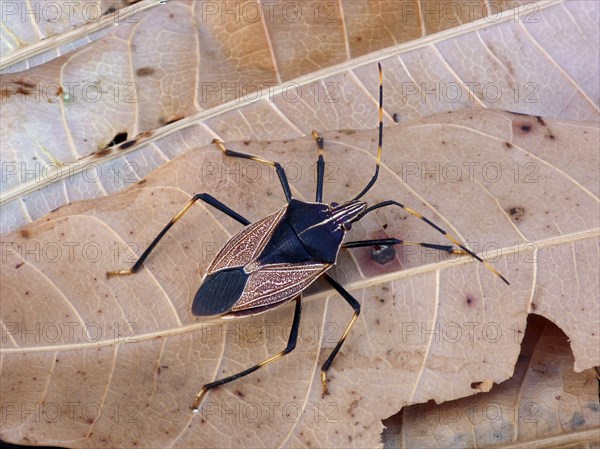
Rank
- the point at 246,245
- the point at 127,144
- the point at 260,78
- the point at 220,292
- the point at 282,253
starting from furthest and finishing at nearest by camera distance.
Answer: the point at 260,78
the point at 127,144
the point at 282,253
the point at 246,245
the point at 220,292

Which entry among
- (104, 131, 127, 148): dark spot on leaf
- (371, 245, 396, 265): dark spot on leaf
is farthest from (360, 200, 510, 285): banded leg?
(104, 131, 127, 148): dark spot on leaf

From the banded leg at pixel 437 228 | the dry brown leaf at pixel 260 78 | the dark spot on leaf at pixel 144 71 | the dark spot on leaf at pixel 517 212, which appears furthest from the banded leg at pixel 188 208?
the dark spot on leaf at pixel 517 212

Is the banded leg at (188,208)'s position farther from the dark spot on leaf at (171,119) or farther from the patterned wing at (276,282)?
the dark spot on leaf at (171,119)

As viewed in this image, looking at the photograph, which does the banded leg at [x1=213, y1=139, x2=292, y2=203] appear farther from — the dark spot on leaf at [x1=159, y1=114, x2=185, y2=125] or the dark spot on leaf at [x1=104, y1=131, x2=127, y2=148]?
the dark spot on leaf at [x1=104, y1=131, x2=127, y2=148]

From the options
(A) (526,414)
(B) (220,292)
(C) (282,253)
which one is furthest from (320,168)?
(A) (526,414)

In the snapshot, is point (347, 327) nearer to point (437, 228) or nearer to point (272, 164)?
point (437, 228)

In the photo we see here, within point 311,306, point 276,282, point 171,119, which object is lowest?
point 311,306
